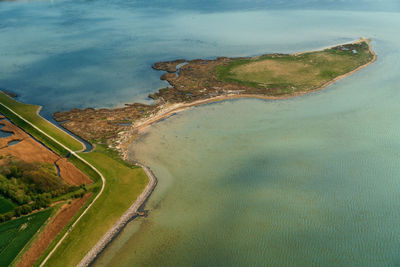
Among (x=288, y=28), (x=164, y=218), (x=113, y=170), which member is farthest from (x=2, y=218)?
Answer: (x=288, y=28)

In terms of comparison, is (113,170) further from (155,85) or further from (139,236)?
(155,85)

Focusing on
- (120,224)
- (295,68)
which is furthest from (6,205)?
(295,68)

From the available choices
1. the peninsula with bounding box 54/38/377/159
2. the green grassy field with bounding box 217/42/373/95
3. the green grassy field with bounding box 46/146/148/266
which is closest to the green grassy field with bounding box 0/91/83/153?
the peninsula with bounding box 54/38/377/159

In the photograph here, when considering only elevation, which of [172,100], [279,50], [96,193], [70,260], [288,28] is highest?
[288,28]

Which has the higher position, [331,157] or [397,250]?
[331,157]

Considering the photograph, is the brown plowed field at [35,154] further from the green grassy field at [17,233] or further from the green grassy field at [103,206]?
the green grassy field at [17,233]
